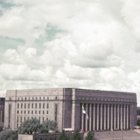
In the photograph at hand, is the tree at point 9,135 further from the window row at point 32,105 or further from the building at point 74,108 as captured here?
the window row at point 32,105


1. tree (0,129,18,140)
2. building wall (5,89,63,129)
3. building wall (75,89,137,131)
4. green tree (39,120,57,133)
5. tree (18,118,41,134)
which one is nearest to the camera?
tree (0,129,18,140)

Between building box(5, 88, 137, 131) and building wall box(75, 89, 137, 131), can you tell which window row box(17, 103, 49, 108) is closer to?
building box(5, 88, 137, 131)

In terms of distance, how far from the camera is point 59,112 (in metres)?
159

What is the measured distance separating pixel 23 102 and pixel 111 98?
36322 millimetres

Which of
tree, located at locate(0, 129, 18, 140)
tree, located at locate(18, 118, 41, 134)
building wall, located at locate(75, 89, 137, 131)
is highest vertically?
building wall, located at locate(75, 89, 137, 131)

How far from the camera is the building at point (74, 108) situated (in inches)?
6250

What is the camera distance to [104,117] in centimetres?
17012

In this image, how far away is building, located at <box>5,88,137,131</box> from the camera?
158750 millimetres

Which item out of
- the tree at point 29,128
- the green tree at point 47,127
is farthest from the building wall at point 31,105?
the tree at point 29,128

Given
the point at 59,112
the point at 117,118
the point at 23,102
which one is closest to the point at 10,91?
the point at 23,102

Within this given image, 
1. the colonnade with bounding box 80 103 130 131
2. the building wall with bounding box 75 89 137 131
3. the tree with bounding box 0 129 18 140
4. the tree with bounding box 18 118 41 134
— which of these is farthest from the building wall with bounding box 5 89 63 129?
the tree with bounding box 0 129 18 140

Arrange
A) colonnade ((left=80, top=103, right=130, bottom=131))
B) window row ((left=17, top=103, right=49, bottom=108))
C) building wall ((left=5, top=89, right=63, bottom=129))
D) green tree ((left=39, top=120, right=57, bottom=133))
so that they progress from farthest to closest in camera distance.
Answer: window row ((left=17, top=103, right=49, bottom=108)), colonnade ((left=80, top=103, right=130, bottom=131)), building wall ((left=5, top=89, right=63, bottom=129)), green tree ((left=39, top=120, right=57, bottom=133))

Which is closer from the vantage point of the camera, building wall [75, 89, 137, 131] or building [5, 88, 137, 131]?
building [5, 88, 137, 131]

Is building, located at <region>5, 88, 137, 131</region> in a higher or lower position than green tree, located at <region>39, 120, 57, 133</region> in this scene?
higher
